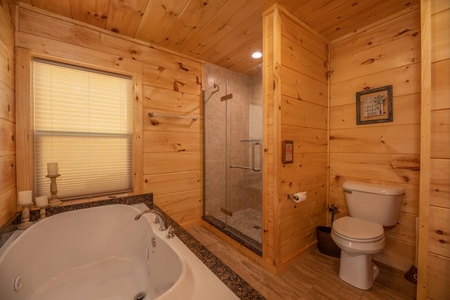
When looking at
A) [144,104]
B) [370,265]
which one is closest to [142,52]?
[144,104]

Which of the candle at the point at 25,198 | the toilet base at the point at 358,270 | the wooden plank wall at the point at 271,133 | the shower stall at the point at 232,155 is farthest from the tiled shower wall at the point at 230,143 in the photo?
the candle at the point at 25,198

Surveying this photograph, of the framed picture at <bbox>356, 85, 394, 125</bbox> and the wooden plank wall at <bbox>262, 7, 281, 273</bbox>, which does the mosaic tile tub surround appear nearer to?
the wooden plank wall at <bbox>262, 7, 281, 273</bbox>

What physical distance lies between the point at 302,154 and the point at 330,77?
1028mm

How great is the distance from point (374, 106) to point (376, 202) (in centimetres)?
92

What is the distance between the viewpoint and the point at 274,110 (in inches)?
63.9

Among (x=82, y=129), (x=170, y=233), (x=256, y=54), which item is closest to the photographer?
(x=170, y=233)

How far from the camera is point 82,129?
1782 millimetres

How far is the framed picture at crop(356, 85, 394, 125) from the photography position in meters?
1.76

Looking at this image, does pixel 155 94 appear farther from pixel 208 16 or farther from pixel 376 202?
pixel 376 202

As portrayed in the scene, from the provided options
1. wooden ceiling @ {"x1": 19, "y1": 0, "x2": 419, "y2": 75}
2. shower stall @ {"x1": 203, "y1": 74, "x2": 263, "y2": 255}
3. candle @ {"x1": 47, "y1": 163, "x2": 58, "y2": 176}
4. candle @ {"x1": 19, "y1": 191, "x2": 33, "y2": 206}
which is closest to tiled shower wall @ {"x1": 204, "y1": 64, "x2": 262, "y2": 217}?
shower stall @ {"x1": 203, "y1": 74, "x2": 263, "y2": 255}

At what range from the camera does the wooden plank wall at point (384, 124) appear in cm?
164

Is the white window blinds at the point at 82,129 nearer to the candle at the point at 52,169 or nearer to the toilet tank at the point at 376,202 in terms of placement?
the candle at the point at 52,169

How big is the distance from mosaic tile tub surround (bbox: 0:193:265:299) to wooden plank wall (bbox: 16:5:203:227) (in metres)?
0.19

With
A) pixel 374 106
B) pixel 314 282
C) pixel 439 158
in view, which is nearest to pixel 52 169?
pixel 314 282
